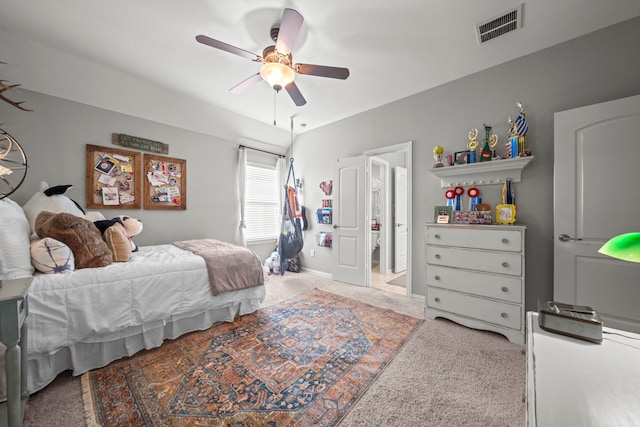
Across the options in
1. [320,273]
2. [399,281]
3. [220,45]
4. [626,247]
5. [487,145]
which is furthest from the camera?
[320,273]

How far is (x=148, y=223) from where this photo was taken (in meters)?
3.26

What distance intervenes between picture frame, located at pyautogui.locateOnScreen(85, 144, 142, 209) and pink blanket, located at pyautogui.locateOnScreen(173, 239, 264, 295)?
3.60 feet

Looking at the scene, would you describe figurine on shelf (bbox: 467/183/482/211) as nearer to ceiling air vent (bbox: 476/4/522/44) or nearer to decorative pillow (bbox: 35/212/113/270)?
ceiling air vent (bbox: 476/4/522/44)

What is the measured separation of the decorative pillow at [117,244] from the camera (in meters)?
2.10

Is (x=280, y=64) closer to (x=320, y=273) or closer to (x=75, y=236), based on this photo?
(x=75, y=236)

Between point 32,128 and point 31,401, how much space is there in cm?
254

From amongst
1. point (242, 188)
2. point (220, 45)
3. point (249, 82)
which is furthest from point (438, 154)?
point (242, 188)

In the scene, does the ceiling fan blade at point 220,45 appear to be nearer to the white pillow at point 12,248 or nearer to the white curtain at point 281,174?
the white pillow at point 12,248

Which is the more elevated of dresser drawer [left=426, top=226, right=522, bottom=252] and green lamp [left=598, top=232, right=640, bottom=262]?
green lamp [left=598, top=232, right=640, bottom=262]

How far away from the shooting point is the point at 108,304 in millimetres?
1795

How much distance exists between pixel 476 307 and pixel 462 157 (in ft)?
5.15

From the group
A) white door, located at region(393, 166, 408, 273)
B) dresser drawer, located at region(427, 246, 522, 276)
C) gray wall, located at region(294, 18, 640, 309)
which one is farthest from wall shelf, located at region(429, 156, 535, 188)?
white door, located at region(393, 166, 408, 273)

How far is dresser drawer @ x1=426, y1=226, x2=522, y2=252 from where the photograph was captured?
215 centimetres

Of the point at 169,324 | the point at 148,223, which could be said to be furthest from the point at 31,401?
the point at 148,223
